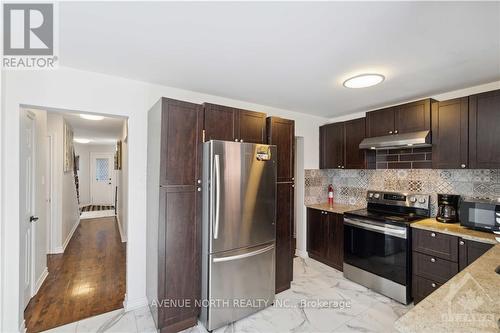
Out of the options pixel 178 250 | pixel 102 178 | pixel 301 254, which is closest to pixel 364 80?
pixel 178 250

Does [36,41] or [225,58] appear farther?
[225,58]

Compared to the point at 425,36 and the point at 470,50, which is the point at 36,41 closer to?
the point at 425,36

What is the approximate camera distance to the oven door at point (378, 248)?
2.68 m

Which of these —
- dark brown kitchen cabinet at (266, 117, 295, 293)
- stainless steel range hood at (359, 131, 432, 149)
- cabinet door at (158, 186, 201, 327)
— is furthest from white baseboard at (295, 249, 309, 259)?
cabinet door at (158, 186, 201, 327)

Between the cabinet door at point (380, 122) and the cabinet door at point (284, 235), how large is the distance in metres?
1.45

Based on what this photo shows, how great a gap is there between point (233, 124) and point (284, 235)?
4.99ft

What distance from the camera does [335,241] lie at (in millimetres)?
3562

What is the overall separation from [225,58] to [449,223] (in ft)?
9.80

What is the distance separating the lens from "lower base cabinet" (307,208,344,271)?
3.49 metres

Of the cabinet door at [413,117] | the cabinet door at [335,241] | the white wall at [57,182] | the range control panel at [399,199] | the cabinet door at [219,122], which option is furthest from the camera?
the white wall at [57,182]

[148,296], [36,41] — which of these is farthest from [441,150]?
[36,41]

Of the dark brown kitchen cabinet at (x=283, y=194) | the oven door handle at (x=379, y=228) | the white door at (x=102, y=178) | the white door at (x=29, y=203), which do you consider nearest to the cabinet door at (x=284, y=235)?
the dark brown kitchen cabinet at (x=283, y=194)

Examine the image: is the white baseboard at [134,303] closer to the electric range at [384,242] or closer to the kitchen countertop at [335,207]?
the electric range at [384,242]

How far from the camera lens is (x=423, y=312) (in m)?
0.98
